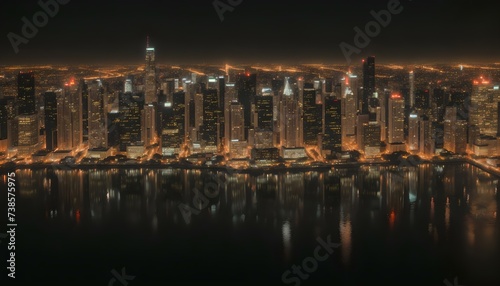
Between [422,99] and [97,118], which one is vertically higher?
[422,99]

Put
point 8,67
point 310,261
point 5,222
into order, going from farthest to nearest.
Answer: point 8,67, point 5,222, point 310,261

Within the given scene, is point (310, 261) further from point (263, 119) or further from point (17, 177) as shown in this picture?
point (263, 119)

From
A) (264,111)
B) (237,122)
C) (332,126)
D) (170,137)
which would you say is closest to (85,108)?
(170,137)

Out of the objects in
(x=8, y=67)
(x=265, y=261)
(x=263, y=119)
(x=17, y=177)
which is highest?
(x=8, y=67)

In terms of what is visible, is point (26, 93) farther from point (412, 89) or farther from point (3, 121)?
point (412, 89)

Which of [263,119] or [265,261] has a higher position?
[263,119]

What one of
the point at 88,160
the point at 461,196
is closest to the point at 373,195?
the point at 461,196
